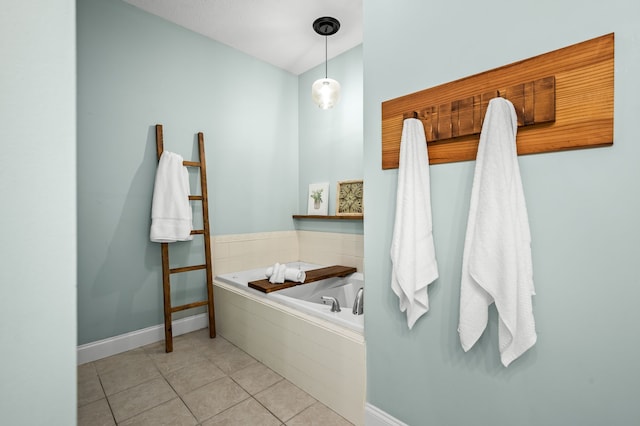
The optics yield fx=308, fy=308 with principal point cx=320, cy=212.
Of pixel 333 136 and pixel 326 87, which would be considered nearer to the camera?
pixel 326 87

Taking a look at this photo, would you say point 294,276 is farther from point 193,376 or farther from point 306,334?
point 193,376

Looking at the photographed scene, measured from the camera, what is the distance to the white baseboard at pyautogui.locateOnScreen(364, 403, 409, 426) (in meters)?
1.38

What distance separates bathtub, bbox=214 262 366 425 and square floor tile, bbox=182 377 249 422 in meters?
0.29

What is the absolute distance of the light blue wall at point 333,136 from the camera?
2.81m

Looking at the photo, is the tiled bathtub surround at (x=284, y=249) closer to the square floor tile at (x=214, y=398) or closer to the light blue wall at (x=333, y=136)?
the light blue wall at (x=333, y=136)

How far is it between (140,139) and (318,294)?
1813 mm

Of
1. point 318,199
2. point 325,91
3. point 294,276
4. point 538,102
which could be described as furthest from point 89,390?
point 538,102

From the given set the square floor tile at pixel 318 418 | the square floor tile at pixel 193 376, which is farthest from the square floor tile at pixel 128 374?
the square floor tile at pixel 318 418

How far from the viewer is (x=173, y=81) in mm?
2510

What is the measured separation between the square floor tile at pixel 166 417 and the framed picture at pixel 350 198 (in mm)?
1841

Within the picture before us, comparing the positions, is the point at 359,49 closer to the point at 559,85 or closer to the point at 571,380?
the point at 559,85

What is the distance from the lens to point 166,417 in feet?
5.13

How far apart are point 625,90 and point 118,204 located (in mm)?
2712

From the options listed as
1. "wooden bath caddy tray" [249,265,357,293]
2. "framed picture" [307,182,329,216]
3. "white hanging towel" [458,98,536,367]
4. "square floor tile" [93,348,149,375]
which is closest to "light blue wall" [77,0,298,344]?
"square floor tile" [93,348,149,375]
